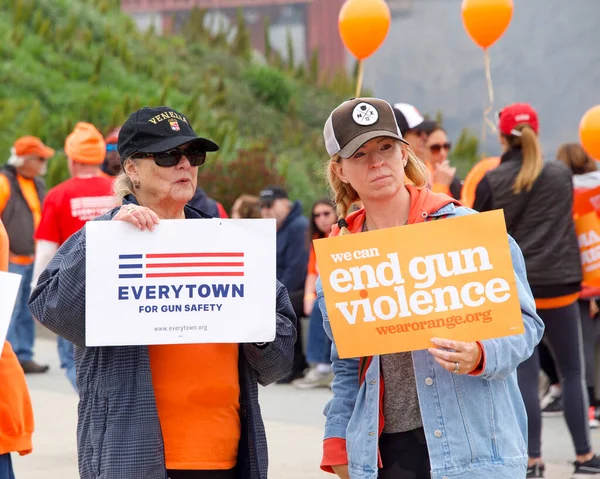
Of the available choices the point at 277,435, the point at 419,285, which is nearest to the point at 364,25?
the point at 277,435

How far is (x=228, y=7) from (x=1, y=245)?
1134 inches

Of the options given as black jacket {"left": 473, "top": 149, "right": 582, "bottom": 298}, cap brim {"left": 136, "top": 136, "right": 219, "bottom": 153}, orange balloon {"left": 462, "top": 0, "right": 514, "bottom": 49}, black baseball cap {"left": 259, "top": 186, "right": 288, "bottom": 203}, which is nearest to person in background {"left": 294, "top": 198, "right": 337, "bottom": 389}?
black baseball cap {"left": 259, "top": 186, "right": 288, "bottom": 203}

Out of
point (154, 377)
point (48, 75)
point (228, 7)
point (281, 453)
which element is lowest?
point (281, 453)

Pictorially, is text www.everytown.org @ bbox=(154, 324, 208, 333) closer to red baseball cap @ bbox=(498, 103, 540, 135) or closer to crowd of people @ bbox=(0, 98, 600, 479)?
crowd of people @ bbox=(0, 98, 600, 479)

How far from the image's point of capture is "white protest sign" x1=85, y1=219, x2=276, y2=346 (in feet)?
10.3

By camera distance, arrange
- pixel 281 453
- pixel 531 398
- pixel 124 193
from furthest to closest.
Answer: pixel 281 453 < pixel 531 398 < pixel 124 193

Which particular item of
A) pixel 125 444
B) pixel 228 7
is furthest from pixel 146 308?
pixel 228 7

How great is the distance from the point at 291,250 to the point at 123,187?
7074mm

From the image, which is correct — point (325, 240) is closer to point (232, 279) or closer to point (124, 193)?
point (232, 279)

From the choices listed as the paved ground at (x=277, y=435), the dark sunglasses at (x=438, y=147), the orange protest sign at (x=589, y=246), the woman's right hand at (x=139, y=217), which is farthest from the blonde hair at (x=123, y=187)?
the dark sunglasses at (x=438, y=147)

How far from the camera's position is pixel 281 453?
23.6 feet

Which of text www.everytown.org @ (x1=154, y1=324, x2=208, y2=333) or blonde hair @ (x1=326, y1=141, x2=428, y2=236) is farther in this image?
blonde hair @ (x1=326, y1=141, x2=428, y2=236)

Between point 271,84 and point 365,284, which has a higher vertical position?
point 271,84

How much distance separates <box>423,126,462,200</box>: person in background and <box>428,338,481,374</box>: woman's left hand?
3.58m
